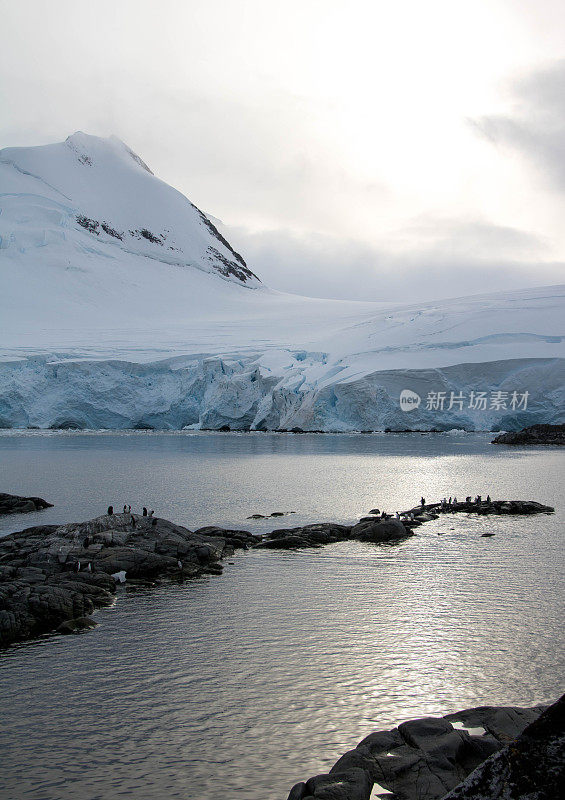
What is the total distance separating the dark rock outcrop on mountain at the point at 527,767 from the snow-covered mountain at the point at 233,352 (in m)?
38.8

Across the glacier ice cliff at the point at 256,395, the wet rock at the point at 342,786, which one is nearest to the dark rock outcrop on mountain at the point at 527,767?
the wet rock at the point at 342,786

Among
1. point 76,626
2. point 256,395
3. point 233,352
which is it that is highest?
point 233,352

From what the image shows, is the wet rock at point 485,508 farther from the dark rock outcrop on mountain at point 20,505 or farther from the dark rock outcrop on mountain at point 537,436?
the dark rock outcrop on mountain at point 537,436

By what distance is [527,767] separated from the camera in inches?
70.6

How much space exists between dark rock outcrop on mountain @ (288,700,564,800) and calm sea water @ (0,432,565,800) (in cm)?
32

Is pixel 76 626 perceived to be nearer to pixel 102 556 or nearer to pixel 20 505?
pixel 102 556

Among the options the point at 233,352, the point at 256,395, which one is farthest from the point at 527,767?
the point at 233,352

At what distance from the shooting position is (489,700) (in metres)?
5.99

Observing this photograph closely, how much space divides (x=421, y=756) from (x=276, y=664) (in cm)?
229

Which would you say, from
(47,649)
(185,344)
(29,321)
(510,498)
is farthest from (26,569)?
(29,321)

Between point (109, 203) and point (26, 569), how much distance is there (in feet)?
260

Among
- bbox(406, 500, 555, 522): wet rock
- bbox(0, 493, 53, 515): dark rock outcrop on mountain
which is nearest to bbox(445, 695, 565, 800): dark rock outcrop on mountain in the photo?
bbox(406, 500, 555, 522): wet rock

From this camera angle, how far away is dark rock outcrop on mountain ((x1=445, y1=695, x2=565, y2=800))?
175cm

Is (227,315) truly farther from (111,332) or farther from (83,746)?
(83,746)
